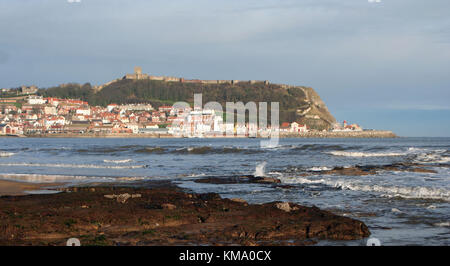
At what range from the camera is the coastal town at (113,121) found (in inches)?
4843

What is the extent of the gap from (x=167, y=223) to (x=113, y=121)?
431ft

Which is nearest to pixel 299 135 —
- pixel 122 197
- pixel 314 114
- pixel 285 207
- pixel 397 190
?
pixel 314 114

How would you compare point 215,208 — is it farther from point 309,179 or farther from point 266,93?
point 266,93

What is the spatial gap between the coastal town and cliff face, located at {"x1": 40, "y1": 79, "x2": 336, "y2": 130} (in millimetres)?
8270

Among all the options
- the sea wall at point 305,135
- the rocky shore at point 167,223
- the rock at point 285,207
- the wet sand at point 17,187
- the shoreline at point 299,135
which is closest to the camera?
the rocky shore at point 167,223

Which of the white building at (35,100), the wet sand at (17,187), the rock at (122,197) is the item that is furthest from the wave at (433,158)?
the white building at (35,100)

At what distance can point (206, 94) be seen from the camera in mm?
175000

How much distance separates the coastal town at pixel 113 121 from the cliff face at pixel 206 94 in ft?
27.1

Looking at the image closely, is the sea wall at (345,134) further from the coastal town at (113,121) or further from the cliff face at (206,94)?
the cliff face at (206,94)

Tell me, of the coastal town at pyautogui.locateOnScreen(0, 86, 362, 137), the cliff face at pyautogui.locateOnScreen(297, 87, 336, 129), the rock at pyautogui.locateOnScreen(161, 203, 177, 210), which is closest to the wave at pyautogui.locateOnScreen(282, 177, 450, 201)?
the rock at pyautogui.locateOnScreen(161, 203, 177, 210)

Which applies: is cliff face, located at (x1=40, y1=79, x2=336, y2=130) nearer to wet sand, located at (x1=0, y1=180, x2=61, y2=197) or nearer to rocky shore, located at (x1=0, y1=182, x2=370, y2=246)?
wet sand, located at (x1=0, y1=180, x2=61, y2=197)

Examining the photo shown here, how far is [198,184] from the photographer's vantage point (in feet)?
48.6

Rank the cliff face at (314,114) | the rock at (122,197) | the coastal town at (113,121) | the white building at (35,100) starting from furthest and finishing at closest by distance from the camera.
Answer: the cliff face at (314,114)
the white building at (35,100)
the coastal town at (113,121)
the rock at (122,197)

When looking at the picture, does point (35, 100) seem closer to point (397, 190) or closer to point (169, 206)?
point (397, 190)
